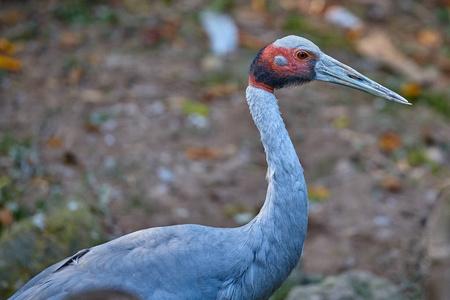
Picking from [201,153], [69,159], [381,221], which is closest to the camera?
[381,221]

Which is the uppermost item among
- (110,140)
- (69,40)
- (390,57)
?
(390,57)

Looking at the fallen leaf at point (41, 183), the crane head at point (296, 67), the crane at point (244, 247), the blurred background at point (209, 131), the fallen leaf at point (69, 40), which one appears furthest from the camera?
the fallen leaf at point (69, 40)

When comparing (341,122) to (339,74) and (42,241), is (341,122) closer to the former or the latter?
(339,74)

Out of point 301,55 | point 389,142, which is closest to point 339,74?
point 301,55

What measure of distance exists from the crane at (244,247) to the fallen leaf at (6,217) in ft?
5.55

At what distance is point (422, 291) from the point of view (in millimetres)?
5012

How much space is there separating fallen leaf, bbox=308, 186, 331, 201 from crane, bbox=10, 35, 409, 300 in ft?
8.59

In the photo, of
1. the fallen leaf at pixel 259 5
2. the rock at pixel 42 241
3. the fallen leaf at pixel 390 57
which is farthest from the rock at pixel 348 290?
the fallen leaf at pixel 259 5

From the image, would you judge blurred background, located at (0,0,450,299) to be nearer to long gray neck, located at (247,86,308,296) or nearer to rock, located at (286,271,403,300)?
rock, located at (286,271,403,300)

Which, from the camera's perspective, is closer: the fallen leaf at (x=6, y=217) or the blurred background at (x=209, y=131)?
the fallen leaf at (x=6, y=217)

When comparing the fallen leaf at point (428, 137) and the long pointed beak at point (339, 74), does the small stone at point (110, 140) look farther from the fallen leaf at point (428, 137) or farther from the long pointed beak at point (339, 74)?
the fallen leaf at point (428, 137)

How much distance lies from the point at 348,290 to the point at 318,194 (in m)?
1.81

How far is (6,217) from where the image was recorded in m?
5.33

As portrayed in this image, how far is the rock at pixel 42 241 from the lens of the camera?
453 centimetres
